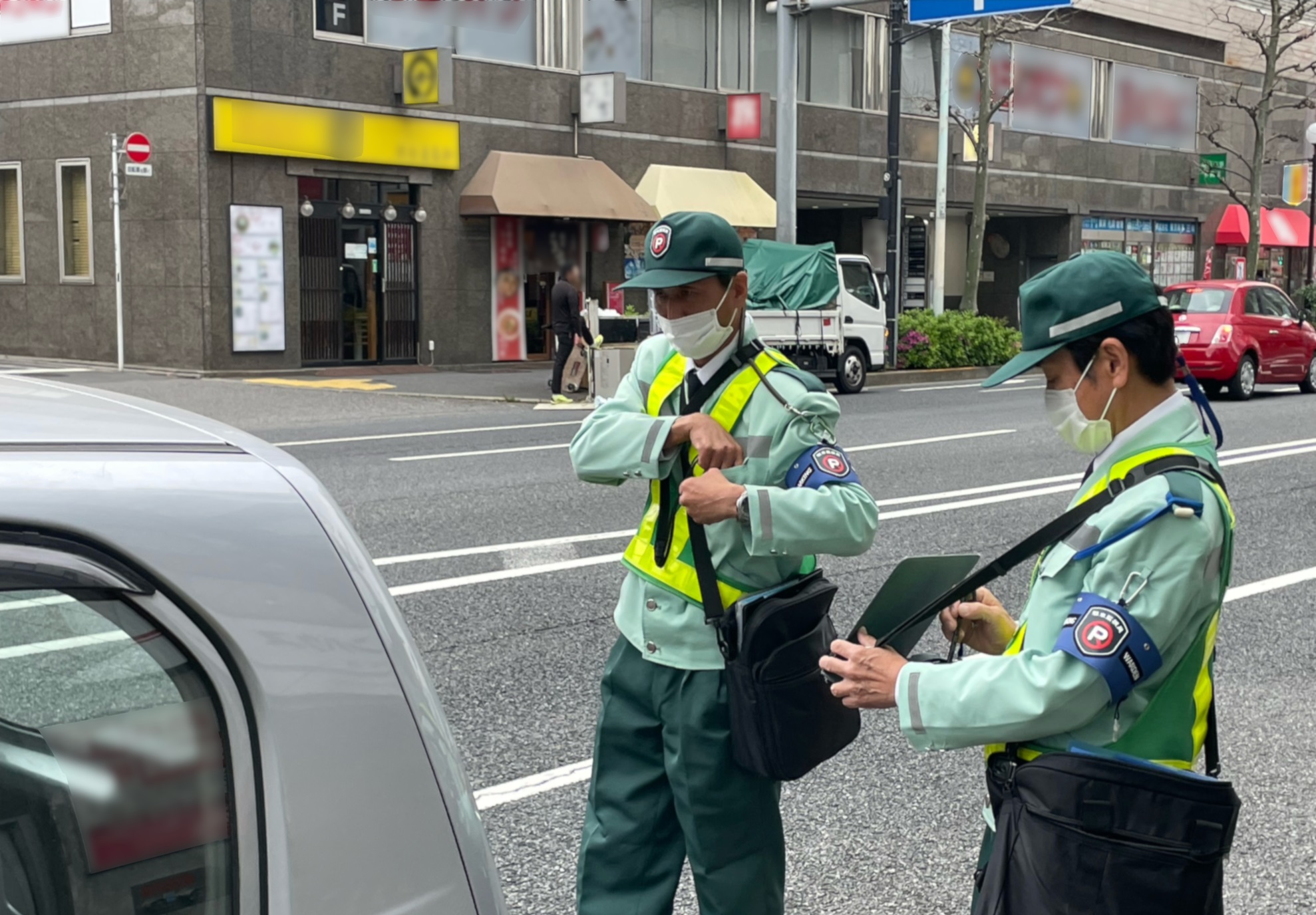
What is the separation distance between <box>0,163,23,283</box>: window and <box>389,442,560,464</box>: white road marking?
14.7 metres

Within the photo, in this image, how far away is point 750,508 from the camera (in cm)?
296

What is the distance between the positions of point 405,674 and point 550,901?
2626 mm

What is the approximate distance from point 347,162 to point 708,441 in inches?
897

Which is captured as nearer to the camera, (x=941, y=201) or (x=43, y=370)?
(x=43, y=370)

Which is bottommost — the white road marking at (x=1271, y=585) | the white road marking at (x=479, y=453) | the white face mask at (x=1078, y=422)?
the white road marking at (x=1271, y=585)

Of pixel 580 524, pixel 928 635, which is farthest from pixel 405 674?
pixel 580 524

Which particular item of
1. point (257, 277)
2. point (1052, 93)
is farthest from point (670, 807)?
point (1052, 93)

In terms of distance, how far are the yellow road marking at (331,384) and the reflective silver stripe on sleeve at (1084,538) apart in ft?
63.0

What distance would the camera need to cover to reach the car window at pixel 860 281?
72.1 ft

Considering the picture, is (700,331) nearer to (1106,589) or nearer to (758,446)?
(758,446)

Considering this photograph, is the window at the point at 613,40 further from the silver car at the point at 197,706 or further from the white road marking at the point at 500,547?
the silver car at the point at 197,706

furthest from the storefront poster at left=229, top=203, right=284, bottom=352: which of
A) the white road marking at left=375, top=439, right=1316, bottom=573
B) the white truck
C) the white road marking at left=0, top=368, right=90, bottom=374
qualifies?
the white road marking at left=375, top=439, right=1316, bottom=573

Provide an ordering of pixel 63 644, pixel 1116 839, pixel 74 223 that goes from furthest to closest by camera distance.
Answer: pixel 74 223 → pixel 1116 839 → pixel 63 644

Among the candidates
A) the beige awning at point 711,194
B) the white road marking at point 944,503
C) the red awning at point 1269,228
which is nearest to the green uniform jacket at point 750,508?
the white road marking at point 944,503
